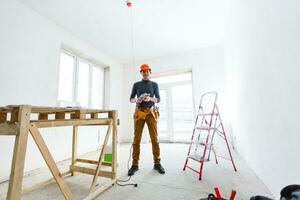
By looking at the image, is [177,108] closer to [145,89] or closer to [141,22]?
[145,89]

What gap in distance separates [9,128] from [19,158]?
20 cm

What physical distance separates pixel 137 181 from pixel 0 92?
2187 millimetres

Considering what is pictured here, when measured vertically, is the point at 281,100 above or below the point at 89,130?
above

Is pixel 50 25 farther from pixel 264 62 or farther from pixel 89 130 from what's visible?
pixel 264 62

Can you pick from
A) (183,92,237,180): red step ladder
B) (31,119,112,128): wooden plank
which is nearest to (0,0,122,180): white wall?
(31,119,112,128): wooden plank

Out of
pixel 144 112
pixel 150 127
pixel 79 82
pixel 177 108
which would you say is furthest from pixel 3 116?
pixel 177 108

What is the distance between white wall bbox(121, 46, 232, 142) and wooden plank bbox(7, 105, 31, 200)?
12.2 ft

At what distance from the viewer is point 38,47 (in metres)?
2.48

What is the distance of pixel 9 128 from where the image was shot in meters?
0.87

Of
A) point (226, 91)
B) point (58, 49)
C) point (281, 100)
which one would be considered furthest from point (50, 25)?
point (226, 91)

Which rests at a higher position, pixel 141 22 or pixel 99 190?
pixel 141 22

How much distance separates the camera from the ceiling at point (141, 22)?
2494 millimetres

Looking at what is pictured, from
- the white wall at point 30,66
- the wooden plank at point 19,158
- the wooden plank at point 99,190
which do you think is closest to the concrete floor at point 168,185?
the wooden plank at point 99,190

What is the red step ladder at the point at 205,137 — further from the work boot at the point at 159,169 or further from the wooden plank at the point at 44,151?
the wooden plank at the point at 44,151
